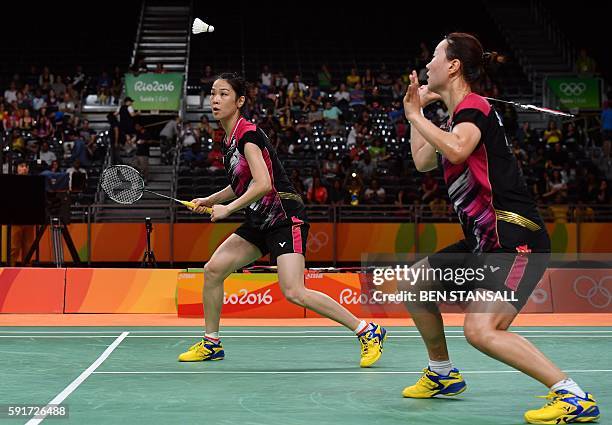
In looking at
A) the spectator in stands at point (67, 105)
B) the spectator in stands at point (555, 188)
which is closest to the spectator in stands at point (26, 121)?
the spectator in stands at point (67, 105)

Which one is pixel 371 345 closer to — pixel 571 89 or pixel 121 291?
pixel 121 291

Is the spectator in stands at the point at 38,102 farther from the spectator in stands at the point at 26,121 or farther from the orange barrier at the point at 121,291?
the orange barrier at the point at 121,291

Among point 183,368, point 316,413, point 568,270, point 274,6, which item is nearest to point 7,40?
point 274,6

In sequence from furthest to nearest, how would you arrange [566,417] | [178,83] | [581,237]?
[178,83] → [581,237] → [566,417]

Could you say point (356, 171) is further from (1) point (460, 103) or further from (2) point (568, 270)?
(1) point (460, 103)

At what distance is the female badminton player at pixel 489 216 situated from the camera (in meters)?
4.17

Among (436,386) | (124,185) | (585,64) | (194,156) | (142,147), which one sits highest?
(585,64)

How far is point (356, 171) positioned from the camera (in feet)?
57.3

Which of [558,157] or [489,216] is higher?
[558,157]

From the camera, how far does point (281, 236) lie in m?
6.30

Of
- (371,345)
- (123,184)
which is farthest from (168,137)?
(371,345)

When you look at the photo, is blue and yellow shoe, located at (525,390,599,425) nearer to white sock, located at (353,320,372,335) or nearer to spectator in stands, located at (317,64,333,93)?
white sock, located at (353,320,372,335)

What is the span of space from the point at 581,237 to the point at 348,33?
38.1 ft

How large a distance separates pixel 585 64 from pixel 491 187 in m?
20.0
